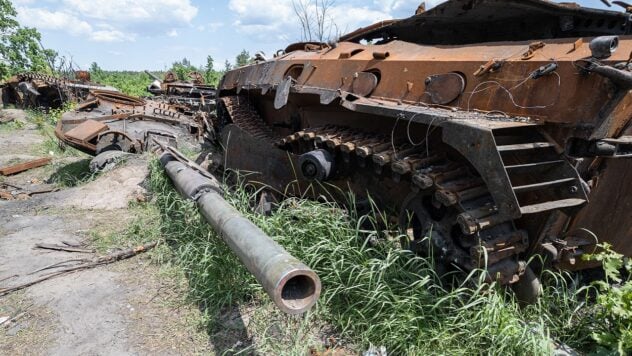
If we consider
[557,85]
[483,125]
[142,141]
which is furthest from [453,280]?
[142,141]

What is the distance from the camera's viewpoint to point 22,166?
977 centimetres

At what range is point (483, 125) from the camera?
2863mm

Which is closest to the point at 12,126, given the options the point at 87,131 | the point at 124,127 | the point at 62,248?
the point at 124,127

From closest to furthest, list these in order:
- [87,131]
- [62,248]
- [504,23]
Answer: [504,23]
[62,248]
[87,131]

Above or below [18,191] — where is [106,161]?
above

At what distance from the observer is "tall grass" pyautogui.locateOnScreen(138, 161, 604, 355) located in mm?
3033

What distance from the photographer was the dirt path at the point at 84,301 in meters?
3.45

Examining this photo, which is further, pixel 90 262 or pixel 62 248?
pixel 62 248

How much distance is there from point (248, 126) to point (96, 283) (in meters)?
3.00

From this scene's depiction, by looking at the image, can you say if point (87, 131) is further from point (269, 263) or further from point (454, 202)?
point (454, 202)

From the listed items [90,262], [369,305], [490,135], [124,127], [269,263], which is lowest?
[90,262]

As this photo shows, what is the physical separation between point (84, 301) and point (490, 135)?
A: 11.5ft

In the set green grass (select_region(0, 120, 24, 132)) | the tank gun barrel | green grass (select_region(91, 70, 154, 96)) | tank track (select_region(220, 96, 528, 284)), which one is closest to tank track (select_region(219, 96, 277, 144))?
the tank gun barrel

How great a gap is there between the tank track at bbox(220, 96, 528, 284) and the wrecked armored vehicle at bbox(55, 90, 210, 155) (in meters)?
5.36
